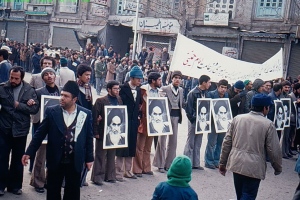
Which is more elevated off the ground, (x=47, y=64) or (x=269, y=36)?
(x=269, y=36)

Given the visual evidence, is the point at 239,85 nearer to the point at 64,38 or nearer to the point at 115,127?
the point at 115,127

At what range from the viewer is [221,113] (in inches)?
348

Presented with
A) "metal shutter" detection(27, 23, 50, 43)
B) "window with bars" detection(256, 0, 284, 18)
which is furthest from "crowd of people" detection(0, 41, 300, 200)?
"metal shutter" detection(27, 23, 50, 43)

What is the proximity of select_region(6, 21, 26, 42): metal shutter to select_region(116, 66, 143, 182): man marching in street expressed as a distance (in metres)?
31.1

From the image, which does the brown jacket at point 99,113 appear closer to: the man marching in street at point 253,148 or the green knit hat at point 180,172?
the man marching in street at point 253,148

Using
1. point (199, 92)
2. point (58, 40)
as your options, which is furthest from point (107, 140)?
point (58, 40)

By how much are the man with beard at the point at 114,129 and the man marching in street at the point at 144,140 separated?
2.58 ft

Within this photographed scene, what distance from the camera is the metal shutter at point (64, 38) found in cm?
3241

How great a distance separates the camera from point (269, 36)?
2152 cm

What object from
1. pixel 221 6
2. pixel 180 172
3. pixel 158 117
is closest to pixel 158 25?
pixel 221 6

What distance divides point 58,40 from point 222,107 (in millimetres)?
26361

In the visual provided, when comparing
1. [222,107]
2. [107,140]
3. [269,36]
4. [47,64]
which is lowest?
[107,140]

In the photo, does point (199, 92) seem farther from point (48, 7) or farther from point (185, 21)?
point (48, 7)

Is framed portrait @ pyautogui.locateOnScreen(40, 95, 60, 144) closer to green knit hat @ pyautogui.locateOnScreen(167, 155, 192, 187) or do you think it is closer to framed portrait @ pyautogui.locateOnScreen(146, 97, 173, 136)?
framed portrait @ pyautogui.locateOnScreen(146, 97, 173, 136)
